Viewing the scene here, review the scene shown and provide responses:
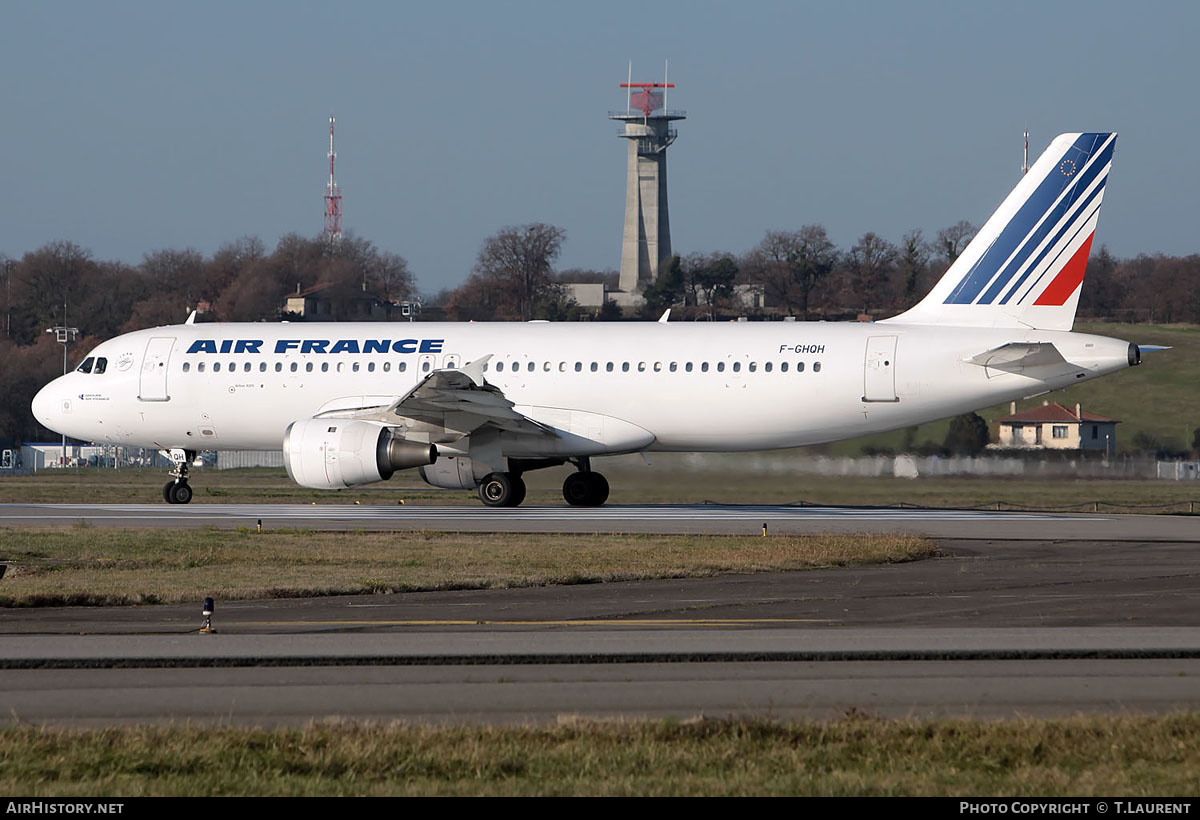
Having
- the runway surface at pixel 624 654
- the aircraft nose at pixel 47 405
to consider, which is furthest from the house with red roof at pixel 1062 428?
the runway surface at pixel 624 654

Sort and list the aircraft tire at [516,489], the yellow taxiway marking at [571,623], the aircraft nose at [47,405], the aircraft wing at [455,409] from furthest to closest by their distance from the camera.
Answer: the aircraft nose at [47,405] → the aircraft tire at [516,489] → the aircraft wing at [455,409] → the yellow taxiway marking at [571,623]

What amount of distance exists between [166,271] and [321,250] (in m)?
12.2

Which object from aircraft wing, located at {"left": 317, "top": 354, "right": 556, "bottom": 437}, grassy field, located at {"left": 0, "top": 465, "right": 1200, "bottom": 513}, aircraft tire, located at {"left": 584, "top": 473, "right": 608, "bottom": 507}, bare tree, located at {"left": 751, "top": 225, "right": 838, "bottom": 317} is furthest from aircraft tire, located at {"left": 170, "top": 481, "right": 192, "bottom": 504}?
bare tree, located at {"left": 751, "top": 225, "right": 838, "bottom": 317}

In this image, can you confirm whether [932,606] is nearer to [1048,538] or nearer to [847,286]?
[1048,538]

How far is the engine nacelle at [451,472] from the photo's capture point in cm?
3020

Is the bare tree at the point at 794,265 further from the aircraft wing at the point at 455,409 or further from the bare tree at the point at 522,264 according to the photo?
the aircraft wing at the point at 455,409

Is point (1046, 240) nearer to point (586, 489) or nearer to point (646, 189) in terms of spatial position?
point (586, 489)

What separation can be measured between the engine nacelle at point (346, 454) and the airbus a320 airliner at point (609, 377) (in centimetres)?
4

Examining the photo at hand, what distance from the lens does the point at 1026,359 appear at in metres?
27.3

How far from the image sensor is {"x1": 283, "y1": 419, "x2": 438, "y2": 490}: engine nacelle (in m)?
27.7

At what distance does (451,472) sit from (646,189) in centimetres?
14528

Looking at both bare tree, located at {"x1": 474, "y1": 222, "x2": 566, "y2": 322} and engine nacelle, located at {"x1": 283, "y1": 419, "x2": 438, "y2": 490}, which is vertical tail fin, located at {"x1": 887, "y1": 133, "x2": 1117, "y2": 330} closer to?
engine nacelle, located at {"x1": 283, "y1": 419, "x2": 438, "y2": 490}

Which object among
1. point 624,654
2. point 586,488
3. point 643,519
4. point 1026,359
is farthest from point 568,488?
point 624,654

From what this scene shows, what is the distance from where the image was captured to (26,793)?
7297 millimetres
